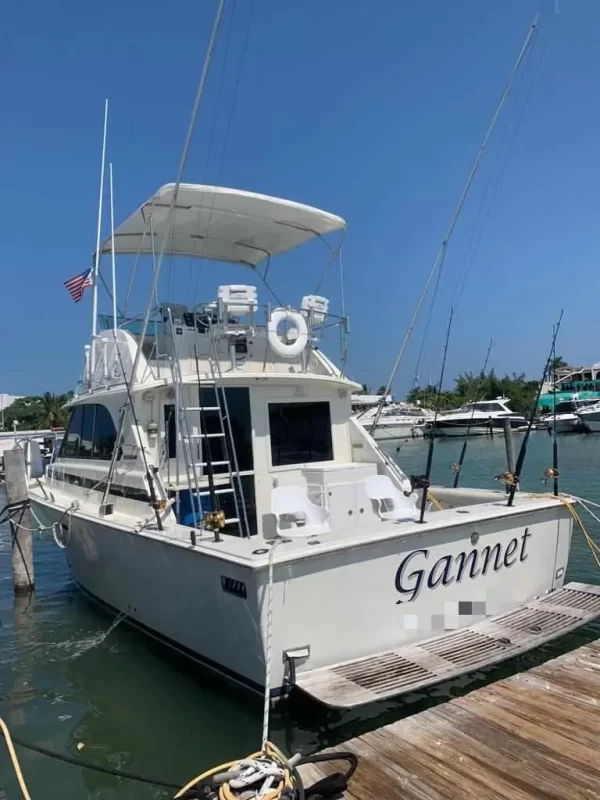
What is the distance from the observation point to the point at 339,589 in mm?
4926

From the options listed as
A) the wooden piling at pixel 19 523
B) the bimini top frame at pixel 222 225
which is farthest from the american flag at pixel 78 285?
the wooden piling at pixel 19 523

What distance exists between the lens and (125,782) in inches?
175

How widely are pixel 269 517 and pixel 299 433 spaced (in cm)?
169

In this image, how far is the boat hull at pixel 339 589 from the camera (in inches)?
187

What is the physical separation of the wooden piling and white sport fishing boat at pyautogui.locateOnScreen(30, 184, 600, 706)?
0.49 meters

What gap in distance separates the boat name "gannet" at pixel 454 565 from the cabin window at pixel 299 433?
2.51 metres

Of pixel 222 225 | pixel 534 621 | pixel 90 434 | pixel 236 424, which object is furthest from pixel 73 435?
pixel 534 621

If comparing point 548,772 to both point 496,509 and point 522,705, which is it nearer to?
point 522,705

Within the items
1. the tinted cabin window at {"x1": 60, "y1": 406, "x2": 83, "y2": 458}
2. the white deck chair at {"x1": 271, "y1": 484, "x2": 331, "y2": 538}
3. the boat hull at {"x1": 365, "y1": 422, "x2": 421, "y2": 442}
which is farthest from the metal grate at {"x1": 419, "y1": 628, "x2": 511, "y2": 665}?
the boat hull at {"x1": 365, "y1": 422, "x2": 421, "y2": 442}

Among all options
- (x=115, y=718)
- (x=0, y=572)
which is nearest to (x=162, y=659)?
(x=115, y=718)

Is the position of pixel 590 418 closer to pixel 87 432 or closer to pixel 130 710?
pixel 87 432

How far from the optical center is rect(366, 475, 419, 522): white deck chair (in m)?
5.90

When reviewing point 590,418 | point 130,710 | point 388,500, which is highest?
point 388,500

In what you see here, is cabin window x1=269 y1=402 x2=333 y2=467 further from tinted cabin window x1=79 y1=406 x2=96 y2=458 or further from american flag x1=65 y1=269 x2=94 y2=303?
american flag x1=65 y1=269 x2=94 y2=303
